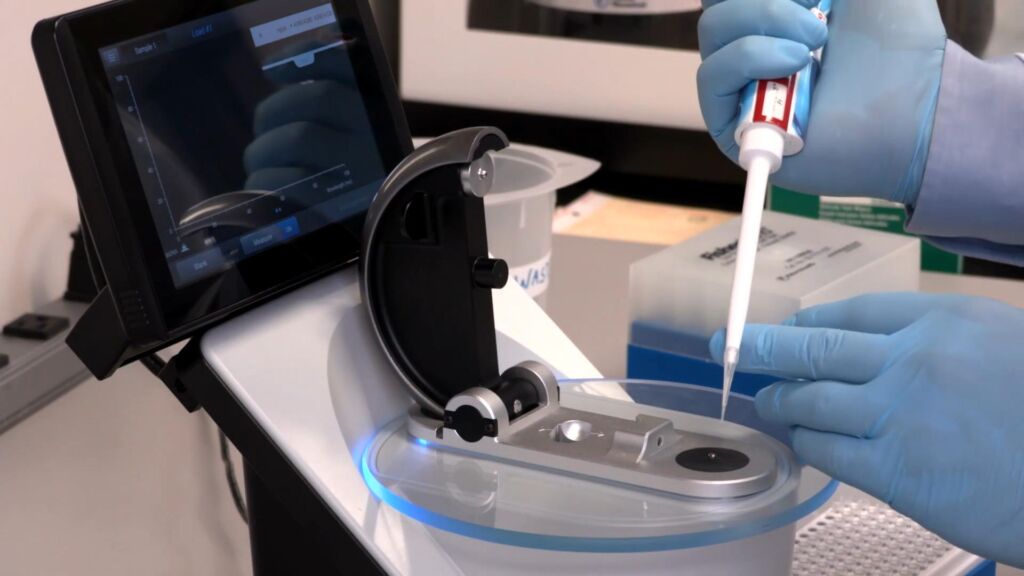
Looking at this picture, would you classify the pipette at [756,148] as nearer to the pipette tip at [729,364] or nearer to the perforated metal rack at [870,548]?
the pipette tip at [729,364]

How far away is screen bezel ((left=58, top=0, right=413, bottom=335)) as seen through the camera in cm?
59

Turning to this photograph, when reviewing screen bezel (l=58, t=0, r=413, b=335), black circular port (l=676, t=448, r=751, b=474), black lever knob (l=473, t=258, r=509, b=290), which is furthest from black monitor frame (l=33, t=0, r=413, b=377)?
black circular port (l=676, t=448, r=751, b=474)

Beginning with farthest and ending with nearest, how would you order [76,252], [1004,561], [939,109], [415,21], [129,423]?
[415,21] → [76,252] → [129,423] → [939,109] → [1004,561]

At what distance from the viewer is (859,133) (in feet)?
2.78

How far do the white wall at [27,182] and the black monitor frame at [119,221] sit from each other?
58 cm

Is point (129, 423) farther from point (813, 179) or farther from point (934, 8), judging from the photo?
point (934, 8)

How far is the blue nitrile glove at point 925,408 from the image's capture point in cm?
70

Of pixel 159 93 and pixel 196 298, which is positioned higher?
pixel 159 93

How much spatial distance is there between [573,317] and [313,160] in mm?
650

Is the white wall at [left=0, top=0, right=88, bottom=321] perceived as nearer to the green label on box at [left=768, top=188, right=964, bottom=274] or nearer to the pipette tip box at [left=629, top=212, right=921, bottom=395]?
the pipette tip box at [left=629, top=212, right=921, bottom=395]

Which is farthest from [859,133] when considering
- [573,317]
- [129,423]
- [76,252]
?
[76,252]

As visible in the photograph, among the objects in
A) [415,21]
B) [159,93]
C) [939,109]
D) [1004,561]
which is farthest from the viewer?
[415,21]

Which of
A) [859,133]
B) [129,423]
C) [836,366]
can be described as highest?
[859,133]

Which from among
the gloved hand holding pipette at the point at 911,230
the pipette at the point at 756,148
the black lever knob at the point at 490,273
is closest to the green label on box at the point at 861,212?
the gloved hand holding pipette at the point at 911,230
